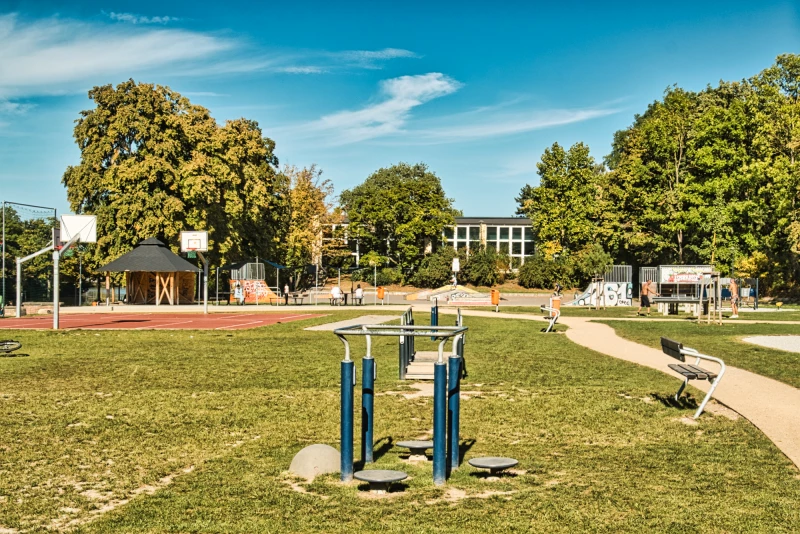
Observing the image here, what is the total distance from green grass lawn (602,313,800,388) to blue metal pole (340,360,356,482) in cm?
874

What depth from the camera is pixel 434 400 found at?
23.5 feet

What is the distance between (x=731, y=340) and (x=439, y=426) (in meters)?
17.7

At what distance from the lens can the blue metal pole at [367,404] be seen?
7445 millimetres

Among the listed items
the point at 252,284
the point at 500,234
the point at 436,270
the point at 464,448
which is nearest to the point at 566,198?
the point at 436,270

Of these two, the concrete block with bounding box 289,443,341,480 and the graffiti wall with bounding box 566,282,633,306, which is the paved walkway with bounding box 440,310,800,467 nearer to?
the concrete block with bounding box 289,443,341,480

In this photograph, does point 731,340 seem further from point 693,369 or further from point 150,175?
point 150,175

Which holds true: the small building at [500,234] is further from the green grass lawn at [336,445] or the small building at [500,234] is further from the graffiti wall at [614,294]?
the green grass lawn at [336,445]

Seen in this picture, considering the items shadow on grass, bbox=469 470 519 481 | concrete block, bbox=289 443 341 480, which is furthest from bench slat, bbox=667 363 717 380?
concrete block, bbox=289 443 341 480

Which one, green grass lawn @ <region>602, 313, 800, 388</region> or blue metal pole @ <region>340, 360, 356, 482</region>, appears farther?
green grass lawn @ <region>602, 313, 800, 388</region>

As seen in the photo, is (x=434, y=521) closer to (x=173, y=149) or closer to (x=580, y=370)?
(x=580, y=370)

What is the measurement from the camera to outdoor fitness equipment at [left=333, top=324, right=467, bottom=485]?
280 inches

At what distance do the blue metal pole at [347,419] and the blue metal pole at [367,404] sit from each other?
159 mm

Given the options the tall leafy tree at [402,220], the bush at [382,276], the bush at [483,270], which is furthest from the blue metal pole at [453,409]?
the tall leafy tree at [402,220]

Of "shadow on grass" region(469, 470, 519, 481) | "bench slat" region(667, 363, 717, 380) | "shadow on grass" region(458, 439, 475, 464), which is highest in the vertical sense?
"bench slat" region(667, 363, 717, 380)
